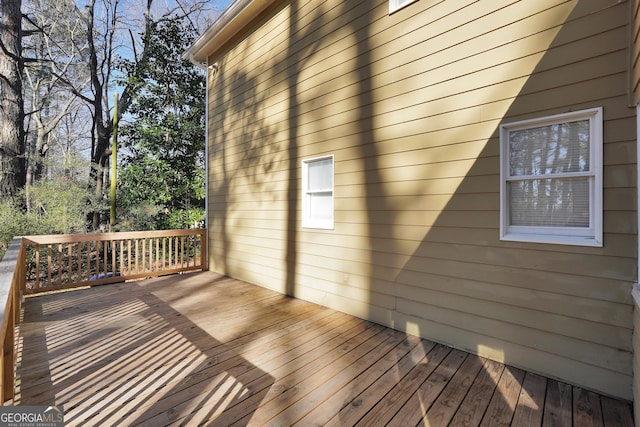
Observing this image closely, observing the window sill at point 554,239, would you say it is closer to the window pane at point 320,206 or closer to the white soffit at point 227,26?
the window pane at point 320,206

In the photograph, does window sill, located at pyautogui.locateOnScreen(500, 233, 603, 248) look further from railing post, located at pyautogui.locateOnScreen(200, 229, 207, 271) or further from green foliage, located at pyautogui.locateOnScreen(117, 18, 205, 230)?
green foliage, located at pyautogui.locateOnScreen(117, 18, 205, 230)

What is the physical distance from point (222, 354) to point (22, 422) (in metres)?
1.20

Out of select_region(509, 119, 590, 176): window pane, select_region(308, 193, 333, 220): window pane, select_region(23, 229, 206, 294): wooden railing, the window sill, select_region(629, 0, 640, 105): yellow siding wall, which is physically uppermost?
select_region(629, 0, 640, 105): yellow siding wall

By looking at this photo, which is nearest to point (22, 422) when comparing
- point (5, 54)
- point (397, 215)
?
point (397, 215)

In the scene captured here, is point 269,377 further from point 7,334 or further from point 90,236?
point 90,236

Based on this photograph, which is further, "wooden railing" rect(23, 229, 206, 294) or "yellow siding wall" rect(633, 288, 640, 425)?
"wooden railing" rect(23, 229, 206, 294)

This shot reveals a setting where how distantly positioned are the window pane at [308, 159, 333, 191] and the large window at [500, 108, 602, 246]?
1.97 metres

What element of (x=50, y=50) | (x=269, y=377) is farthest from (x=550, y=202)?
(x=50, y=50)

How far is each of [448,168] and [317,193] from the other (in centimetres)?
181

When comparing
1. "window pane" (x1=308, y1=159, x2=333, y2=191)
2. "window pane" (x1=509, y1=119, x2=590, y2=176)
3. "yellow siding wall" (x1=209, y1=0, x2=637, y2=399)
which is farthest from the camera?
"window pane" (x1=308, y1=159, x2=333, y2=191)

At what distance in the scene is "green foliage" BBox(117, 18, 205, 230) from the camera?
7.01 metres

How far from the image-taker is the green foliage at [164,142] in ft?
23.0

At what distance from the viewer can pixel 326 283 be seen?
378 cm

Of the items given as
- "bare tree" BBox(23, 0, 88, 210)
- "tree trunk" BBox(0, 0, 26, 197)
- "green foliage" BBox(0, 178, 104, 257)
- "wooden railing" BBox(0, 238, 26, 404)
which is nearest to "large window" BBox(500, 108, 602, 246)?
"wooden railing" BBox(0, 238, 26, 404)
